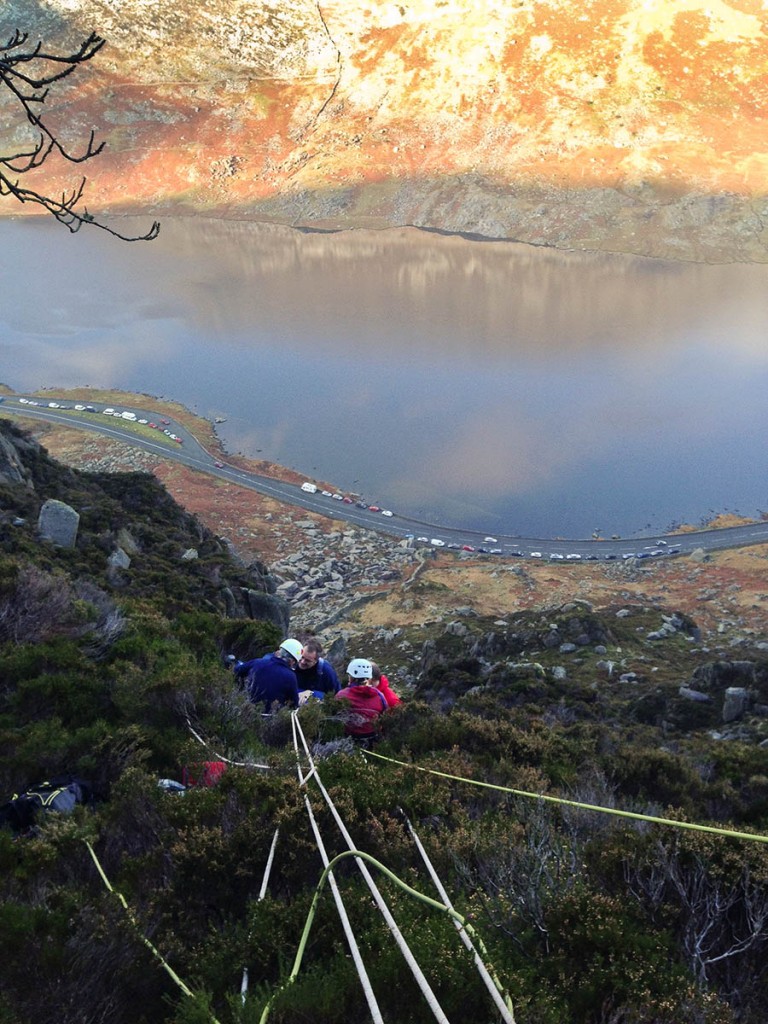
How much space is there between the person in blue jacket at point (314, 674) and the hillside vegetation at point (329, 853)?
92 cm

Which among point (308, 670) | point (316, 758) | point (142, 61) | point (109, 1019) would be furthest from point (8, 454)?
point (142, 61)

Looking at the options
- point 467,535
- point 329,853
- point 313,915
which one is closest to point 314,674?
point 329,853

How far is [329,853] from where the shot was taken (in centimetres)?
423

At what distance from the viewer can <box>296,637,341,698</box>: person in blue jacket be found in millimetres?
7959

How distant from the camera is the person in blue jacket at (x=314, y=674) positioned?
796 centimetres

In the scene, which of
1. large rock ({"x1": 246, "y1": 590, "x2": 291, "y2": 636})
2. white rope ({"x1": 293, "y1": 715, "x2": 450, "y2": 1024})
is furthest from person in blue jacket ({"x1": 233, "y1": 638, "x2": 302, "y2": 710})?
large rock ({"x1": 246, "y1": 590, "x2": 291, "y2": 636})

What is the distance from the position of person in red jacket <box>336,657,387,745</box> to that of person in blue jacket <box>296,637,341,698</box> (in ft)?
1.46

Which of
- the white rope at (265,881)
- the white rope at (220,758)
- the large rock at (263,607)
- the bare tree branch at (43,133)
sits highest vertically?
the bare tree branch at (43,133)

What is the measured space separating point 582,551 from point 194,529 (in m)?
17.9

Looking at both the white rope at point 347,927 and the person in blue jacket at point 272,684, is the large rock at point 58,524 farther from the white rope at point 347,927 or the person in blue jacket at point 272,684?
the white rope at point 347,927

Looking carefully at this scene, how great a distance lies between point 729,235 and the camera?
6669 centimetres

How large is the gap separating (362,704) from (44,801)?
3.06 meters

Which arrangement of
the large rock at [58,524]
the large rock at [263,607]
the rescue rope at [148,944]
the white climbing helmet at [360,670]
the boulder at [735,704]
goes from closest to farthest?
the rescue rope at [148,944] < the white climbing helmet at [360,670] < the boulder at [735,704] < the large rock at [58,524] < the large rock at [263,607]

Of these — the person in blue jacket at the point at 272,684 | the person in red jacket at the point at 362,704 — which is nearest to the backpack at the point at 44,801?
the person in blue jacket at the point at 272,684
